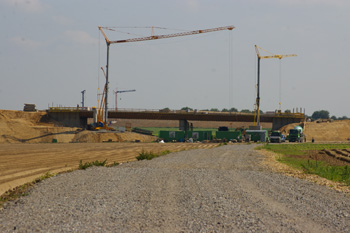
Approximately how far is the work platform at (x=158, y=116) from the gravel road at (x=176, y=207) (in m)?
103

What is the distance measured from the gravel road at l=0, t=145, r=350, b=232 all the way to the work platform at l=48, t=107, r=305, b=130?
4059 inches

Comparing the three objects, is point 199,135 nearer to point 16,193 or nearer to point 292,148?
point 292,148

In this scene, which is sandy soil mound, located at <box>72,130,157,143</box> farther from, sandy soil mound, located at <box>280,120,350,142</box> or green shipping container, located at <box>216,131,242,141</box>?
sandy soil mound, located at <box>280,120,350,142</box>

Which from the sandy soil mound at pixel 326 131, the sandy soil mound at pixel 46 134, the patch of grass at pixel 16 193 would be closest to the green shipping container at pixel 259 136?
the sandy soil mound at pixel 326 131

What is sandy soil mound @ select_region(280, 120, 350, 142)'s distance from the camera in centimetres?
12188

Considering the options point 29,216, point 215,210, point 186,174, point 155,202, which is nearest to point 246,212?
point 215,210

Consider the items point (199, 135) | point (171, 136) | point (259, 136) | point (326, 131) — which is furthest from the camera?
point (326, 131)

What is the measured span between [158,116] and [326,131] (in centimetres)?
5054

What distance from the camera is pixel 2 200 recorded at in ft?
52.1

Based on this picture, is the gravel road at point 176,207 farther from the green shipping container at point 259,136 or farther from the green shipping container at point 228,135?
the green shipping container at point 259,136

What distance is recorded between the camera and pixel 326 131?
127375 millimetres

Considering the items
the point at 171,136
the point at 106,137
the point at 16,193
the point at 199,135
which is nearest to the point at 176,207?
the point at 16,193

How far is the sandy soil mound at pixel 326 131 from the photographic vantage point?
121875 millimetres

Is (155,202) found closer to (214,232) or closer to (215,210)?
(215,210)
